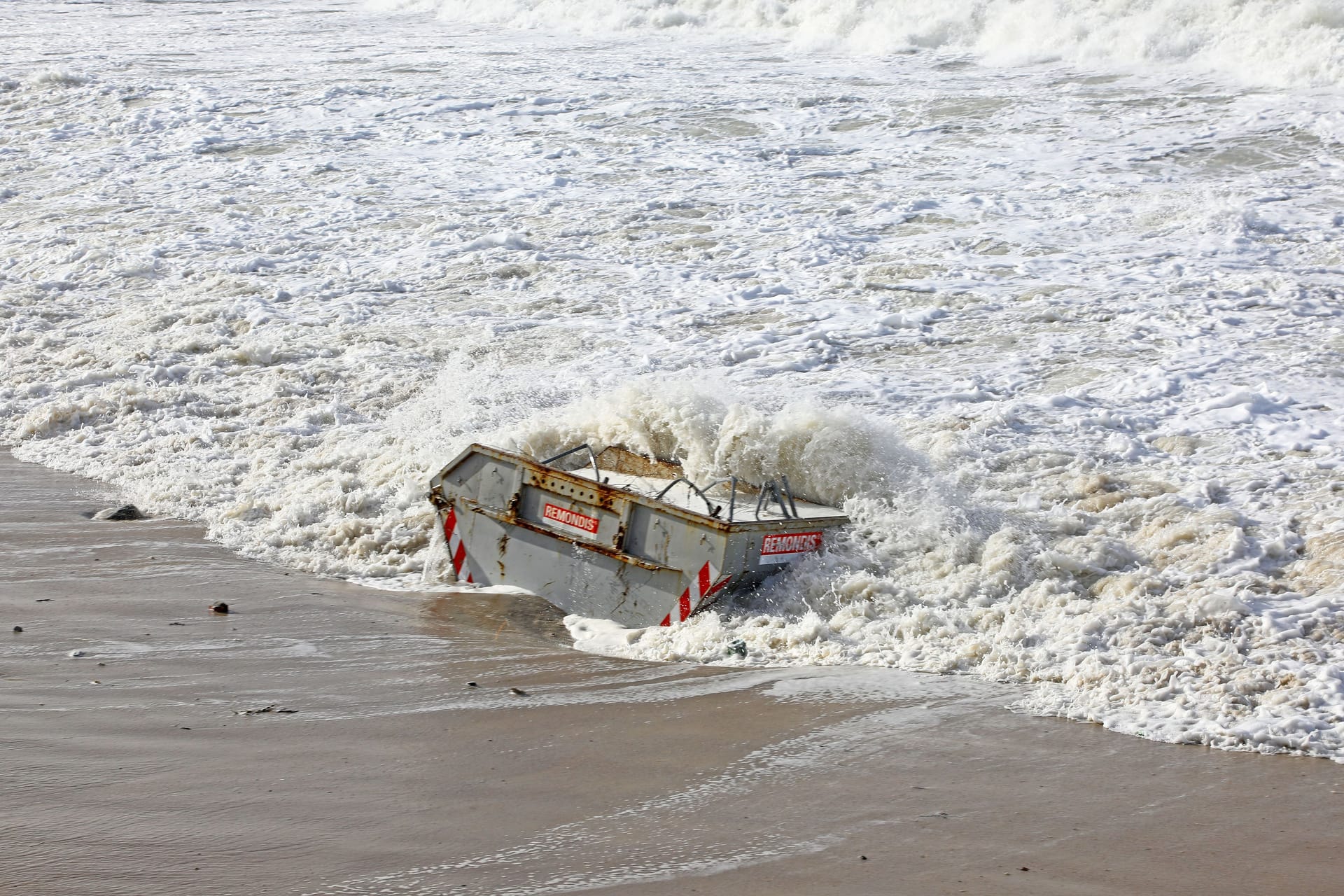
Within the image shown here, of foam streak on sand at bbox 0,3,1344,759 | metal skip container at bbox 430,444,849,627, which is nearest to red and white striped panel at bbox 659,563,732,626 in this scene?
metal skip container at bbox 430,444,849,627

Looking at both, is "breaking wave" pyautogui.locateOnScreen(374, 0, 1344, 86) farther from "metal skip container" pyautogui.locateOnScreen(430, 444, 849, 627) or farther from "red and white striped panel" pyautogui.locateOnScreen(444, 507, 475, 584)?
"red and white striped panel" pyautogui.locateOnScreen(444, 507, 475, 584)

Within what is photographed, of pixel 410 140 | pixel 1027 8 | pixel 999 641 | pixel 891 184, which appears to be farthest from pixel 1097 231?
pixel 410 140

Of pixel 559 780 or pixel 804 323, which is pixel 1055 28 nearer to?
pixel 804 323

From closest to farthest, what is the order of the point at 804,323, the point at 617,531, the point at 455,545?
the point at 617,531 < the point at 455,545 < the point at 804,323

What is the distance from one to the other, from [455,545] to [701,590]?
1.84m

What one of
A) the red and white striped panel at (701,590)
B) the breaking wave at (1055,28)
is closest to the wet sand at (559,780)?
the red and white striped panel at (701,590)

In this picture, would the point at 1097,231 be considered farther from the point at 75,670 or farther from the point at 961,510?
the point at 75,670

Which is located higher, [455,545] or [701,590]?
[701,590]

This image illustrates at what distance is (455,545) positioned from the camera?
7992 mm

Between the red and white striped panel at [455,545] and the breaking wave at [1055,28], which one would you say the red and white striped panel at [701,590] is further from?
the breaking wave at [1055,28]

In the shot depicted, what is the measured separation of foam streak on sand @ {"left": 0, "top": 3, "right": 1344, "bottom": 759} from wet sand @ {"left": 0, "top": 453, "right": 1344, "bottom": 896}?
532 mm

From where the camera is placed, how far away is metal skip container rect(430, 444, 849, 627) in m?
6.91

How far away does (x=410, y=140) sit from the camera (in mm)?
19531

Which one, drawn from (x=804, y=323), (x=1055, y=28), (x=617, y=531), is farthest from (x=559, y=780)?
(x=1055, y=28)
